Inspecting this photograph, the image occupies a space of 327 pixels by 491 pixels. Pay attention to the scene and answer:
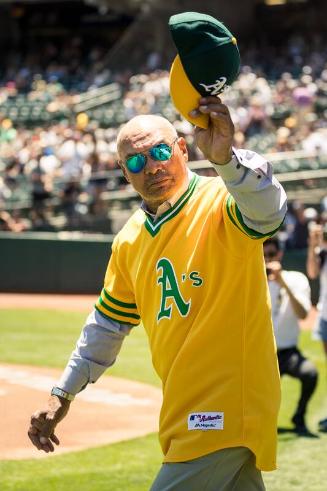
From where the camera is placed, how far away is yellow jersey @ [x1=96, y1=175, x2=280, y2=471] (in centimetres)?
390

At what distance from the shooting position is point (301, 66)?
2764 cm

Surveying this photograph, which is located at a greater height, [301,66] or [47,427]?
[47,427]

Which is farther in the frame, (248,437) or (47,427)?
(47,427)

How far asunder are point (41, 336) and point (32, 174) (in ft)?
27.8

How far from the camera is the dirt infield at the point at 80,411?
8.41m

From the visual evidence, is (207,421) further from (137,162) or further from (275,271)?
(275,271)

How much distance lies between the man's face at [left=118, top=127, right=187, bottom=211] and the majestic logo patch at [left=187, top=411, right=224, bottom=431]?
863 millimetres

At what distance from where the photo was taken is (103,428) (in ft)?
29.6

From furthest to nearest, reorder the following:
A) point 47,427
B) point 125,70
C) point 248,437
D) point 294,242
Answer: point 125,70 → point 294,242 → point 47,427 → point 248,437

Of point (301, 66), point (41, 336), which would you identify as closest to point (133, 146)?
point (41, 336)

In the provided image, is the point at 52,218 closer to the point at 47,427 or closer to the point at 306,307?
the point at 306,307

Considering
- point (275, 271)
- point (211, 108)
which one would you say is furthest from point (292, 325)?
point (211, 108)

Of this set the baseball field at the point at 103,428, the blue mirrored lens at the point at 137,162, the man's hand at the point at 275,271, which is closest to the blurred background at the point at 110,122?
the baseball field at the point at 103,428

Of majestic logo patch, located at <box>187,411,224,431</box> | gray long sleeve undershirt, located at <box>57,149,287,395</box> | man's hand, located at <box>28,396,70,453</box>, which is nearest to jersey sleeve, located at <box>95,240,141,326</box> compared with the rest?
man's hand, located at <box>28,396,70,453</box>
